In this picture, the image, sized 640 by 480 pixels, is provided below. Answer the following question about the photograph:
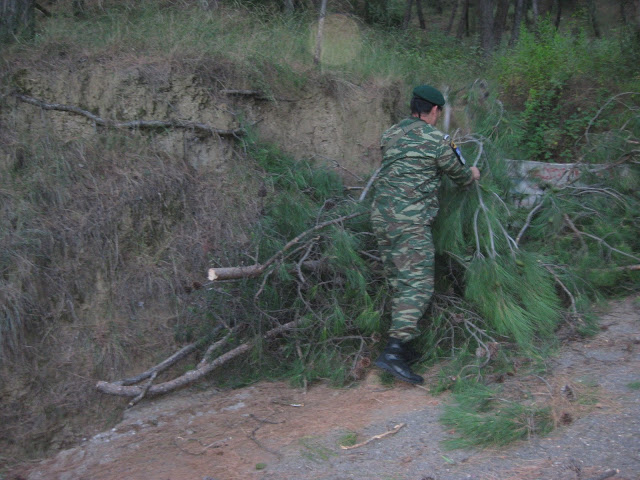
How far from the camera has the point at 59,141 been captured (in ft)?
19.6

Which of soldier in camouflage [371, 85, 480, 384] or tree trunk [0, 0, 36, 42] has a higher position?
tree trunk [0, 0, 36, 42]

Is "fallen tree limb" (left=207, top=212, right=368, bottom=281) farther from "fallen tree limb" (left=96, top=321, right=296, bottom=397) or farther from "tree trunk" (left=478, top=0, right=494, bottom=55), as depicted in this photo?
"tree trunk" (left=478, top=0, right=494, bottom=55)

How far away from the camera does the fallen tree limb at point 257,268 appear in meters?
4.54

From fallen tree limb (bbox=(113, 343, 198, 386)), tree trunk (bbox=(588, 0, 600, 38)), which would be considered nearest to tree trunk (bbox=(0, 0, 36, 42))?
fallen tree limb (bbox=(113, 343, 198, 386))

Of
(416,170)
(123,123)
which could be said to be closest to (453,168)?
(416,170)

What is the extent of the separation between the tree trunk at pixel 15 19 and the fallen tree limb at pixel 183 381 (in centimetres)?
392

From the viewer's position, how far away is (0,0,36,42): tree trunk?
655cm

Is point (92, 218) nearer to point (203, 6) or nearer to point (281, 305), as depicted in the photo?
point (281, 305)

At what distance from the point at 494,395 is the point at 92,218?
12.3 feet

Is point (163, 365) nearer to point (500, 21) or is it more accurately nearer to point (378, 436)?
point (378, 436)

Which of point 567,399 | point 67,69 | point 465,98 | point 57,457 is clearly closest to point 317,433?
point 567,399

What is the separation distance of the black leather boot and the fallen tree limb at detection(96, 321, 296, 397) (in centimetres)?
85

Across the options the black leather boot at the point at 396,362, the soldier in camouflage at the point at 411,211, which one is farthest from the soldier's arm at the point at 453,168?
the black leather boot at the point at 396,362

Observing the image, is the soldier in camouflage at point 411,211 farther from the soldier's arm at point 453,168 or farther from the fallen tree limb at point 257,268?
the fallen tree limb at point 257,268
